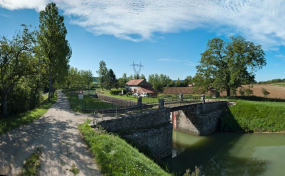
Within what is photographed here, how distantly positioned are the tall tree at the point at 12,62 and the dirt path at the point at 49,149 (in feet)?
18.1

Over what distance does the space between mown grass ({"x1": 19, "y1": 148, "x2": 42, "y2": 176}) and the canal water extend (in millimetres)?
10705

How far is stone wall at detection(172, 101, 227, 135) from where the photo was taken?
2442 cm

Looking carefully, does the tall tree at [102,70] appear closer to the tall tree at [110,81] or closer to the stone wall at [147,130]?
the tall tree at [110,81]

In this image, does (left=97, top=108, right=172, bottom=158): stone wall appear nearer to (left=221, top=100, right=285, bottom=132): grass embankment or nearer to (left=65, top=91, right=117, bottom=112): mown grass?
(left=65, top=91, right=117, bottom=112): mown grass

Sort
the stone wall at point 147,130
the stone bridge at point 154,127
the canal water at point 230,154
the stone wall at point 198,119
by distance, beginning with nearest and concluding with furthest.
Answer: the stone wall at point 147,130, the stone bridge at point 154,127, the canal water at point 230,154, the stone wall at point 198,119

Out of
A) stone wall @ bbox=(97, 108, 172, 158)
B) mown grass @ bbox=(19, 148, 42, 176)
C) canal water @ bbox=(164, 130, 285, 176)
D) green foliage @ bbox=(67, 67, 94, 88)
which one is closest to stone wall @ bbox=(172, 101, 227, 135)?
canal water @ bbox=(164, 130, 285, 176)

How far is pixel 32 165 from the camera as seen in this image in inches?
294

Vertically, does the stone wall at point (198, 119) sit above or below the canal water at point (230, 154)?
above

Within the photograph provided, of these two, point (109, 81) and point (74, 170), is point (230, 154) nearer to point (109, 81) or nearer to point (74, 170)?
point (74, 170)

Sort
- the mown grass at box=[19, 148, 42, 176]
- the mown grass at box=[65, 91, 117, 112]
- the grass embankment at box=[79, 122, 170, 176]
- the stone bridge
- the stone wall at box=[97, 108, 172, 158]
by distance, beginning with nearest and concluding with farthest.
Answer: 1. the mown grass at box=[19, 148, 42, 176]
2. the grass embankment at box=[79, 122, 170, 176]
3. the stone wall at box=[97, 108, 172, 158]
4. the stone bridge
5. the mown grass at box=[65, 91, 117, 112]

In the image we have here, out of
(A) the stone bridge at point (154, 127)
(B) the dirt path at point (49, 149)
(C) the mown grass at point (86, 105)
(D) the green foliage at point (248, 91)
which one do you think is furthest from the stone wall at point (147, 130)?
(D) the green foliage at point (248, 91)

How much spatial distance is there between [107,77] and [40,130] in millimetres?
63409

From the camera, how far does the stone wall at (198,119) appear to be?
80.1 feet

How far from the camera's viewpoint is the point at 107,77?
7444cm
